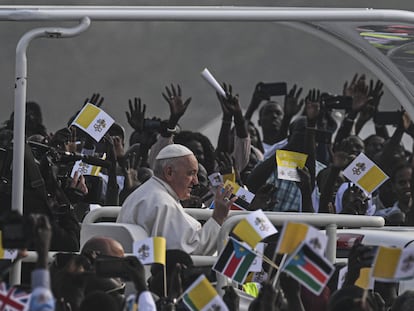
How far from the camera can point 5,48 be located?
545 inches

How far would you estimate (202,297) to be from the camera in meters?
6.51

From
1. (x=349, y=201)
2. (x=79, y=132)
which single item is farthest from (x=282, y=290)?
(x=79, y=132)

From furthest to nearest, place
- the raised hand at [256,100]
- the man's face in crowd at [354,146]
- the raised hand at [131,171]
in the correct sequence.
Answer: the raised hand at [256,100] → the man's face in crowd at [354,146] → the raised hand at [131,171]

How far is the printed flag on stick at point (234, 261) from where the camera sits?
23.6ft

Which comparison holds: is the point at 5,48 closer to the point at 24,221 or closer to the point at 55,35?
the point at 55,35

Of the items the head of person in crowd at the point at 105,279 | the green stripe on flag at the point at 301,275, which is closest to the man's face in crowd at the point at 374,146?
the head of person in crowd at the point at 105,279

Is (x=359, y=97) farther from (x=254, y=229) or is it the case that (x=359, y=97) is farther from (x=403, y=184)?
(x=254, y=229)

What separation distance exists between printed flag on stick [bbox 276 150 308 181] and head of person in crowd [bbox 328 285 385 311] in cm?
329

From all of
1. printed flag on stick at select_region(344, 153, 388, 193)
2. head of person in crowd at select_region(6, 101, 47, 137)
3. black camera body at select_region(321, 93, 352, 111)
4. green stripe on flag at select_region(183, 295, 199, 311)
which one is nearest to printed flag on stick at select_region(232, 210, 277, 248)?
green stripe on flag at select_region(183, 295, 199, 311)

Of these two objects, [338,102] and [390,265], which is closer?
[390,265]

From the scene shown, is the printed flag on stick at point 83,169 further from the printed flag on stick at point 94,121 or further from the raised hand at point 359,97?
the raised hand at point 359,97

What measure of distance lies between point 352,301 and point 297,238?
324 mm

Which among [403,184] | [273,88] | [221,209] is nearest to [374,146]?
[273,88]

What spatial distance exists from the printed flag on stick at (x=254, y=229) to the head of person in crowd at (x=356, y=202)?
3.44m
